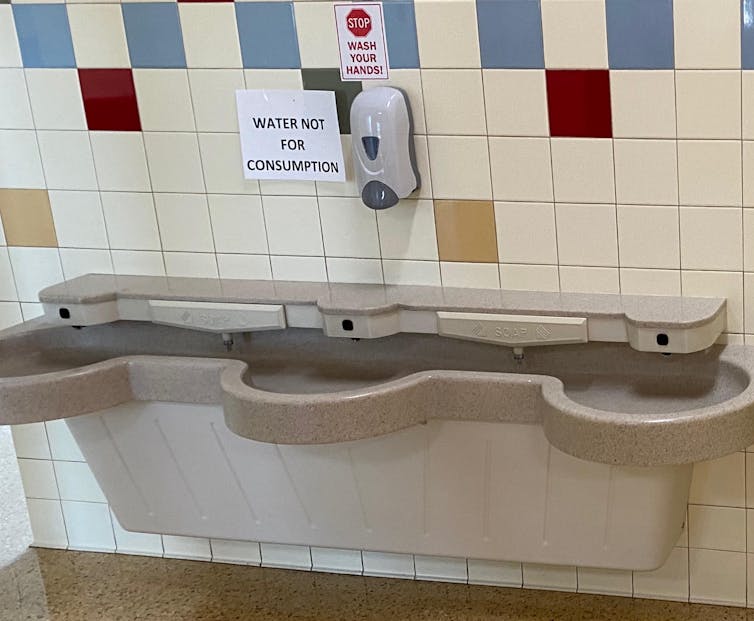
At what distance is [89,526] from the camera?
11.1ft

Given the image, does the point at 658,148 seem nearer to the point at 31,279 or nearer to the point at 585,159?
the point at 585,159

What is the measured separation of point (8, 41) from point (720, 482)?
1.88 metres

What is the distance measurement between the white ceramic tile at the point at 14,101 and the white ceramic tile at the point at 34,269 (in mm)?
316

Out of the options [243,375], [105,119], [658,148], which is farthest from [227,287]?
[658,148]

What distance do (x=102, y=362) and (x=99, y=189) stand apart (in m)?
0.42

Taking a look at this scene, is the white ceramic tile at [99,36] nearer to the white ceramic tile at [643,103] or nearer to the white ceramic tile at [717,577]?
the white ceramic tile at [643,103]

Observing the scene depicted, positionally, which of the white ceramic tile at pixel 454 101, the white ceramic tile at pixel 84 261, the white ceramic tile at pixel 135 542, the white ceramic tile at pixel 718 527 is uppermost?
the white ceramic tile at pixel 454 101

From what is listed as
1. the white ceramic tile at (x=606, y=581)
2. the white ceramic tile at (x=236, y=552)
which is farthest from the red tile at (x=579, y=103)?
the white ceramic tile at (x=236, y=552)

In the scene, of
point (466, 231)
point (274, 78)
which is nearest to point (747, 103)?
point (466, 231)

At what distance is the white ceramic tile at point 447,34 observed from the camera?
99.1 inches

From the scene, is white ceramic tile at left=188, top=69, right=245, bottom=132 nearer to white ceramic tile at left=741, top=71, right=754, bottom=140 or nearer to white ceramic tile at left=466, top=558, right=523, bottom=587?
white ceramic tile at left=741, top=71, right=754, bottom=140

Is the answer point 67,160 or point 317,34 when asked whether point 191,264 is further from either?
point 317,34

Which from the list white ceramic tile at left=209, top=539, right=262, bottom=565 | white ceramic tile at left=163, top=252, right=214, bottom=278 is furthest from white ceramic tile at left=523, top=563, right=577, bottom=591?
white ceramic tile at left=163, top=252, right=214, bottom=278

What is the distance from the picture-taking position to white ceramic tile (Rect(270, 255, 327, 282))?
9.39ft
